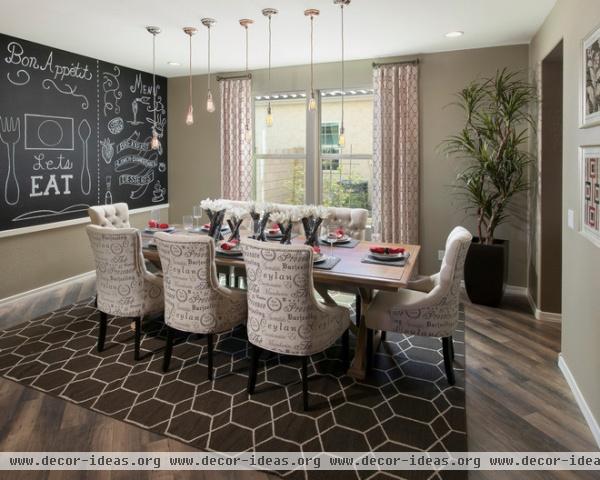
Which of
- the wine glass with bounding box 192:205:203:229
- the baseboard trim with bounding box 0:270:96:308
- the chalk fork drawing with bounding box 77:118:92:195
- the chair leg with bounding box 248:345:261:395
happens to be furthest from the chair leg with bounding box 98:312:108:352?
the chalk fork drawing with bounding box 77:118:92:195

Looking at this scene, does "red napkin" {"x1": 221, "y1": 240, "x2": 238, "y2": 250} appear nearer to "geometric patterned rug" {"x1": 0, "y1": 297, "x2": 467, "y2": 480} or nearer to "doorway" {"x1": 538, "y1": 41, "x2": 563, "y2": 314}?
"geometric patterned rug" {"x1": 0, "y1": 297, "x2": 467, "y2": 480}

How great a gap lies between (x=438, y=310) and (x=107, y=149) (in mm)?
4482

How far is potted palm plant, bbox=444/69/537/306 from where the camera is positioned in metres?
4.39

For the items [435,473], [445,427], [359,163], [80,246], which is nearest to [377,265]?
[445,427]

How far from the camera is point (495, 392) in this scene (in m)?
2.83

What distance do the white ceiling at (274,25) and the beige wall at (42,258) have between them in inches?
78.9

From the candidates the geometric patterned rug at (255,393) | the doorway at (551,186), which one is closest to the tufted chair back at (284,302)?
the geometric patterned rug at (255,393)

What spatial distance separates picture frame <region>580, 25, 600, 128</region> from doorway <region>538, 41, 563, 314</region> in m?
1.53

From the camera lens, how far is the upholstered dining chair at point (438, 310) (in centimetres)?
281

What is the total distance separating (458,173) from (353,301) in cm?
189

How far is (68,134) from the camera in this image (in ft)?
16.5

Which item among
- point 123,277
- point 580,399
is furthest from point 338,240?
point 580,399

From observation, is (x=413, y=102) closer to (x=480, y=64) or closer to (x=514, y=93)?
(x=480, y=64)

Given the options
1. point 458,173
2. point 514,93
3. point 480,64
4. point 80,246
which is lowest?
point 80,246
